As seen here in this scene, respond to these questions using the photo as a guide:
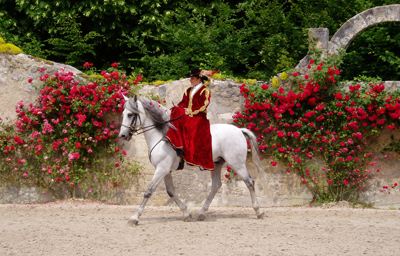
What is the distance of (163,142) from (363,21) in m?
4.33

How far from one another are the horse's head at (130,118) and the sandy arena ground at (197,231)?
1.28m

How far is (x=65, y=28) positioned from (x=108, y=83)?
3167 mm

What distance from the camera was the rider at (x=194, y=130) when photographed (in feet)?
23.7

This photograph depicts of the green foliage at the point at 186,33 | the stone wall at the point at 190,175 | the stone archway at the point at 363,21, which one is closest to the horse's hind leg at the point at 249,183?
the stone wall at the point at 190,175

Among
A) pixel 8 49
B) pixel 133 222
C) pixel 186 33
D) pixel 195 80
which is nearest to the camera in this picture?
pixel 133 222

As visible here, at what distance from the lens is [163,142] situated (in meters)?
7.29

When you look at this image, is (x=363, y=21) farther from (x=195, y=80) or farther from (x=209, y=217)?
(x=209, y=217)

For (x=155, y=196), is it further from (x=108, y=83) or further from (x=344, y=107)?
(x=344, y=107)

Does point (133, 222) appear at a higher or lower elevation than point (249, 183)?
lower

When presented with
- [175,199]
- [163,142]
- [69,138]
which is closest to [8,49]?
[69,138]

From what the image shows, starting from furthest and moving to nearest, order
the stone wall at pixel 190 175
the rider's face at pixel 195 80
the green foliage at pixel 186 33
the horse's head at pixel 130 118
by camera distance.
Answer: the green foliage at pixel 186 33, the stone wall at pixel 190 175, the rider's face at pixel 195 80, the horse's head at pixel 130 118

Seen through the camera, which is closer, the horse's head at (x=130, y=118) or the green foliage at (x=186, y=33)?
the horse's head at (x=130, y=118)

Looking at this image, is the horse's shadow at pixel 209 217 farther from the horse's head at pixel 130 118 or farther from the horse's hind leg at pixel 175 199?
the horse's head at pixel 130 118

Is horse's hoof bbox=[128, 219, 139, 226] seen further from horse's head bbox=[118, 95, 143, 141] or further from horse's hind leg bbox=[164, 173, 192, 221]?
horse's head bbox=[118, 95, 143, 141]
